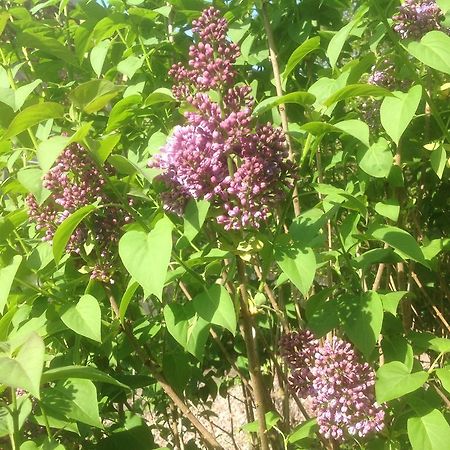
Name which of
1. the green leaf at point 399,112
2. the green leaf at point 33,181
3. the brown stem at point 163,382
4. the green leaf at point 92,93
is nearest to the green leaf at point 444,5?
the green leaf at point 399,112

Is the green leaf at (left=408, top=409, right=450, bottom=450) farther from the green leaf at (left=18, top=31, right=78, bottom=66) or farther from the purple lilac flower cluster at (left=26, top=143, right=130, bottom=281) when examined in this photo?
the green leaf at (left=18, top=31, right=78, bottom=66)

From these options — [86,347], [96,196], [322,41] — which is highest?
[322,41]

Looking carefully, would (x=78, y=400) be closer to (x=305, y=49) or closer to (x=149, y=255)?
(x=149, y=255)

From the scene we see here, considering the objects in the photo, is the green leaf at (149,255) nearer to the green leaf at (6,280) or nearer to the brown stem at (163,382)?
the green leaf at (6,280)

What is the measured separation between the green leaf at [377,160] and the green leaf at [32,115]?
2.57 ft

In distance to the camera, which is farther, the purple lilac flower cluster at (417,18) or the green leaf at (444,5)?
the purple lilac flower cluster at (417,18)

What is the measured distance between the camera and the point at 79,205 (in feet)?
5.16

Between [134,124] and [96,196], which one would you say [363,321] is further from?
[134,124]

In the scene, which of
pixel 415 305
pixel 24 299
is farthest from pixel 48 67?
pixel 415 305

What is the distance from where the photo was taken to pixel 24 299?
1.84 meters

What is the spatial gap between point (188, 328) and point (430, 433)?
0.63 meters

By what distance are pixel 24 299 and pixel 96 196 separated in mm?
462

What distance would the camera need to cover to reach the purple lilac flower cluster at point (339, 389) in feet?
5.08

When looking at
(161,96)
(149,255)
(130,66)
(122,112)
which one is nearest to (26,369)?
(149,255)
